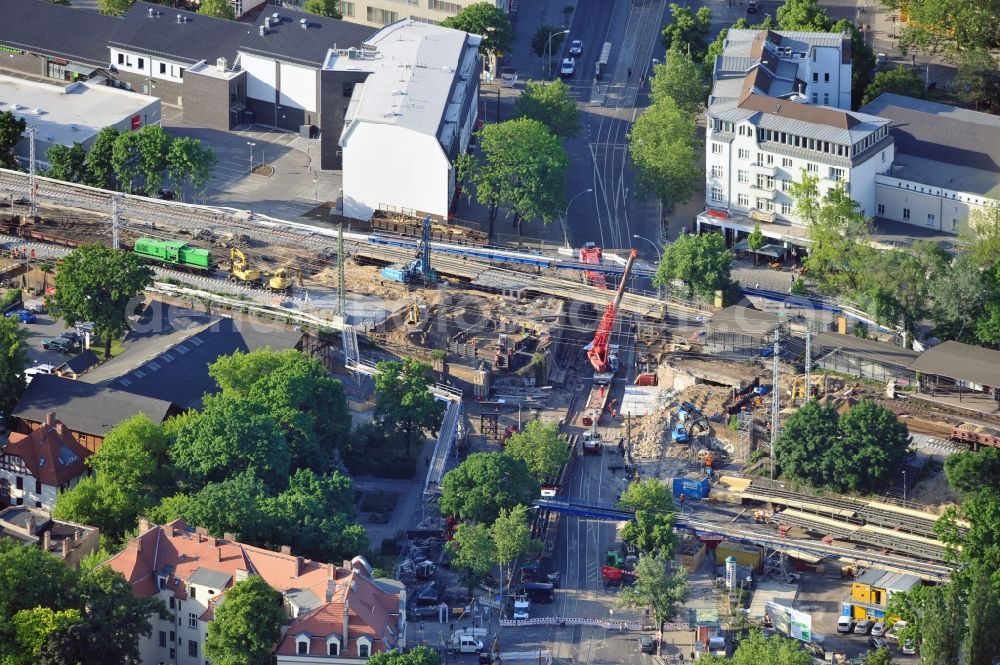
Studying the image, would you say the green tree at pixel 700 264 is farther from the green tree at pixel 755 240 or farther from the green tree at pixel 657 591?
the green tree at pixel 657 591

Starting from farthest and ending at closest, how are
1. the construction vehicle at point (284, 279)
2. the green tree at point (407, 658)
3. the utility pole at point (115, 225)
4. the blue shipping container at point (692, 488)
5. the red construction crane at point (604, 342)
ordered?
the utility pole at point (115, 225)
the construction vehicle at point (284, 279)
the red construction crane at point (604, 342)
the blue shipping container at point (692, 488)
the green tree at point (407, 658)

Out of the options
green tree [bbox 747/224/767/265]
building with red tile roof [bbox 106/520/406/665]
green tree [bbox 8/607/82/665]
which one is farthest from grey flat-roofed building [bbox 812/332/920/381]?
green tree [bbox 8/607/82/665]

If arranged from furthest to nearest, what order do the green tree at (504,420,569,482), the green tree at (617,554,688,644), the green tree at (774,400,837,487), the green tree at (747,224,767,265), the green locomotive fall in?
the green tree at (747,224,767,265) < the green locomotive < the green tree at (504,420,569,482) < the green tree at (774,400,837,487) < the green tree at (617,554,688,644)

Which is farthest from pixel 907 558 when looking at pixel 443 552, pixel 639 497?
pixel 443 552

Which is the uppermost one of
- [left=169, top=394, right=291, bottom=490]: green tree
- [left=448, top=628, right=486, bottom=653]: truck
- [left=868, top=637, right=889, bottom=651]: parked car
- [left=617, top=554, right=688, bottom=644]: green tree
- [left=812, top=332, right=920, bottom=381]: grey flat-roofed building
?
[left=812, top=332, right=920, bottom=381]: grey flat-roofed building

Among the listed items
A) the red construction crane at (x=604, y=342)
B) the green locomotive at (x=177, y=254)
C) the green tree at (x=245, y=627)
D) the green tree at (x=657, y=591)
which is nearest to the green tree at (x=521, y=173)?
the red construction crane at (x=604, y=342)

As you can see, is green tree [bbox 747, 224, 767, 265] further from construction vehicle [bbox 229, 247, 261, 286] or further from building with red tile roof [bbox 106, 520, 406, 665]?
building with red tile roof [bbox 106, 520, 406, 665]

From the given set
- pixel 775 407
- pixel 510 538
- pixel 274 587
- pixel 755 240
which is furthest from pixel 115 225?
pixel 775 407
